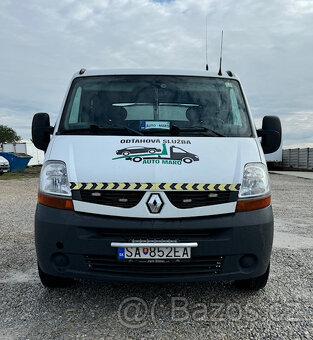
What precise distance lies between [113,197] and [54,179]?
1.75 ft

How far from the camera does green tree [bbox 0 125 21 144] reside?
198 ft

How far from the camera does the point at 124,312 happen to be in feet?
10.5

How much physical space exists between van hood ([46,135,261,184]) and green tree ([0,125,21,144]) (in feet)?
199

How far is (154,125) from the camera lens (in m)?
3.74

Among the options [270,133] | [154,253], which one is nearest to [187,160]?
[154,253]

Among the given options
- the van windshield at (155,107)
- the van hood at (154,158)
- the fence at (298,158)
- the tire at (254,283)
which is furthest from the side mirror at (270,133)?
the fence at (298,158)

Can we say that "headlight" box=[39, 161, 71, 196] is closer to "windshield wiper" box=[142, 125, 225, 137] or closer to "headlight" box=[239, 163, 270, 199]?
"windshield wiper" box=[142, 125, 225, 137]

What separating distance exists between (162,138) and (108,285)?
1.49 meters

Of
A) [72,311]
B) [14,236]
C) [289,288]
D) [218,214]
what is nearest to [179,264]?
[218,214]

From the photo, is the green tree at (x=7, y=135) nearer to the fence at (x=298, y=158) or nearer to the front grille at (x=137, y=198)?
the fence at (x=298, y=158)

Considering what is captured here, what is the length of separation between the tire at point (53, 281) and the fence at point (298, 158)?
3239cm

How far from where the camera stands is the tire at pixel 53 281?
352 centimetres

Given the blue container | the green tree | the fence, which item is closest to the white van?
the blue container

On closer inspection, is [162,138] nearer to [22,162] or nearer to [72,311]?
[72,311]
